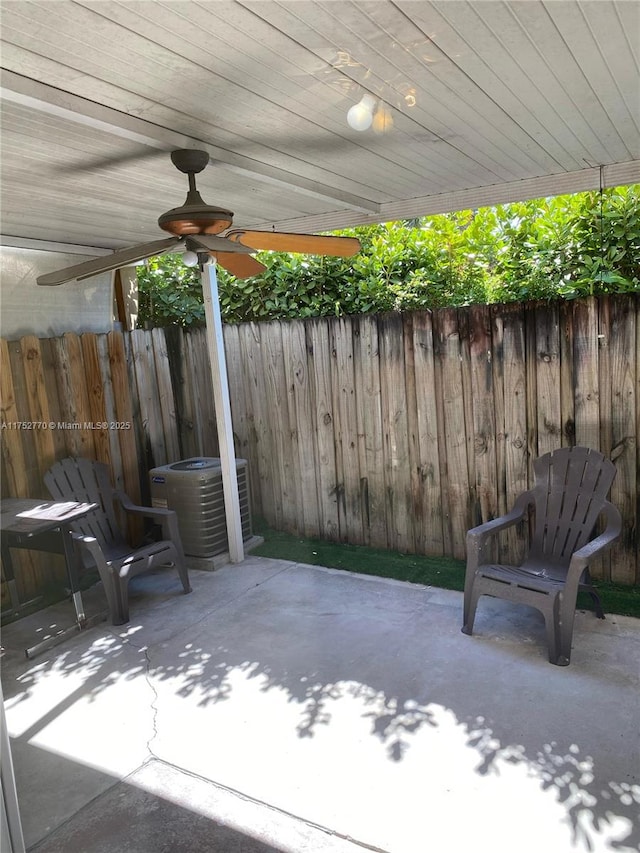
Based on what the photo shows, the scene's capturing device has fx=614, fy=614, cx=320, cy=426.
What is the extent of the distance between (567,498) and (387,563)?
49.2 inches

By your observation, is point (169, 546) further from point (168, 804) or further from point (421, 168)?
point (421, 168)

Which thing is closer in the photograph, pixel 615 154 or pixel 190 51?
pixel 190 51

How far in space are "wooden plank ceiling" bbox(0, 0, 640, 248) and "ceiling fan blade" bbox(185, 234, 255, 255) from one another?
40cm

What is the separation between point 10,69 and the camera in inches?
71.1

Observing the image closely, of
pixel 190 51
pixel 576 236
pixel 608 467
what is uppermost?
pixel 190 51

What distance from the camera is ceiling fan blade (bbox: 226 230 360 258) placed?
2328mm

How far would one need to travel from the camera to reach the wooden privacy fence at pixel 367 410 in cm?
322

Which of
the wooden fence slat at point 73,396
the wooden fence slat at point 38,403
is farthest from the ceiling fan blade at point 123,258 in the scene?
the wooden fence slat at point 73,396

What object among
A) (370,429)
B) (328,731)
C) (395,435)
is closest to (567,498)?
(395,435)

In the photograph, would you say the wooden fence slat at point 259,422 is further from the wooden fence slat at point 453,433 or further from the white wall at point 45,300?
the wooden fence slat at point 453,433

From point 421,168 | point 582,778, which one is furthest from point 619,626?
point 421,168

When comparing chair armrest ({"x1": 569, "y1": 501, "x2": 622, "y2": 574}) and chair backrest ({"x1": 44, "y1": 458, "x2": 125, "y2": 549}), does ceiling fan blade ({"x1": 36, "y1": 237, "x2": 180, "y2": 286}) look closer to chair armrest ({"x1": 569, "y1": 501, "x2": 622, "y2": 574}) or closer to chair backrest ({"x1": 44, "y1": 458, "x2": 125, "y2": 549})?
chair backrest ({"x1": 44, "y1": 458, "x2": 125, "y2": 549})

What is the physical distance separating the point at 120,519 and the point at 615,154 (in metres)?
3.51

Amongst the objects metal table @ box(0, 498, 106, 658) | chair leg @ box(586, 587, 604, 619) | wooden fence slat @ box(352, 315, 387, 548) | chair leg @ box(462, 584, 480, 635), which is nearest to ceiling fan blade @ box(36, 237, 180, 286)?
metal table @ box(0, 498, 106, 658)
